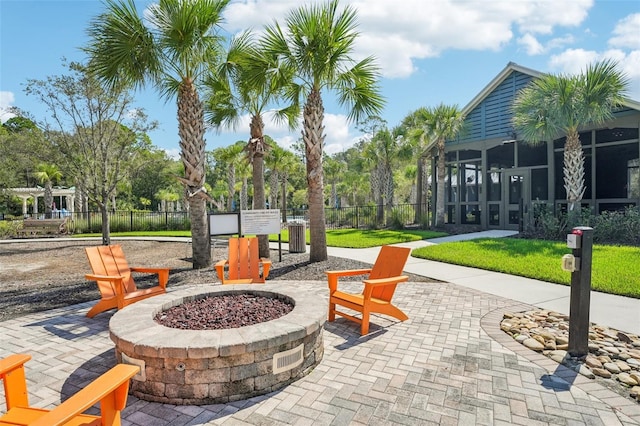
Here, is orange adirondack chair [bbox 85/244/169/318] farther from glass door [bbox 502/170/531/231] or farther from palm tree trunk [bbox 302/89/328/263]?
glass door [bbox 502/170/531/231]

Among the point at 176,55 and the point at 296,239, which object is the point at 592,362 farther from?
the point at 176,55

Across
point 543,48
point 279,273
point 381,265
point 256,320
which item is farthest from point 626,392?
point 543,48

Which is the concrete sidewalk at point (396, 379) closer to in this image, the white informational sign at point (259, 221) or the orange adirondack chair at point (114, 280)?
the orange adirondack chair at point (114, 280)

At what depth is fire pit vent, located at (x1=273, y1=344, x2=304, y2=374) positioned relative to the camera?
10.3 feet

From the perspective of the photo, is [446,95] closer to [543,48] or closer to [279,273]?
[543,48]

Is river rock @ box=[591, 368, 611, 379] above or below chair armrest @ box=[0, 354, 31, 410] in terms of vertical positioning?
below

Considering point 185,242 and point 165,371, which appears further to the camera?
point 185,242

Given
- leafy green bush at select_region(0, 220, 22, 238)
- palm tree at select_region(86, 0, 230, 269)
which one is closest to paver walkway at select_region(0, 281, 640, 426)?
palm tree at select_region(86, 0, 230, 269)

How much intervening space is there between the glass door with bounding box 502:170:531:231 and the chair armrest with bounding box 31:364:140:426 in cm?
1606

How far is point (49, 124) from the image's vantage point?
14.3m

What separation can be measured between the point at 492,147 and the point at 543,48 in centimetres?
778

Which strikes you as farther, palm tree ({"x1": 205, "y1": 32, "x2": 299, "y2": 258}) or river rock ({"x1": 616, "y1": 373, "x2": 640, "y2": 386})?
palm tree ({"x1": 205, "y1": 32, "x2": 299, "y2": 258})

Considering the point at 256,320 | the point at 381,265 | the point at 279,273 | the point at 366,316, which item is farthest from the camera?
the point at 279,273

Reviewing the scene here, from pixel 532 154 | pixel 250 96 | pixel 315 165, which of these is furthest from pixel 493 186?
pixel 250 96
